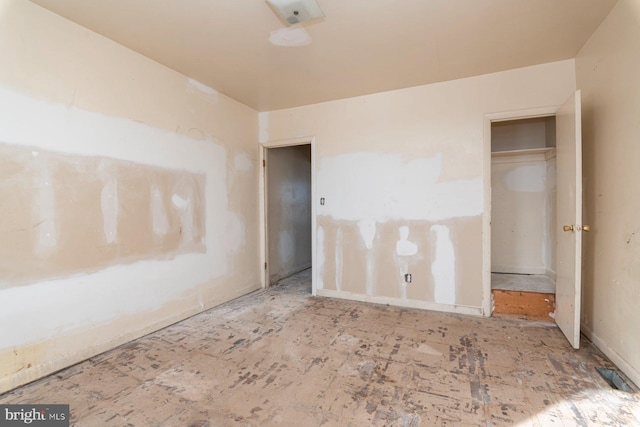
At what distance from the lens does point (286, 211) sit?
5164 mm

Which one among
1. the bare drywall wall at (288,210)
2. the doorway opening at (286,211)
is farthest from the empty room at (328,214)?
the bare drywall wall at (288,210)

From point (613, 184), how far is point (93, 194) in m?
3.96

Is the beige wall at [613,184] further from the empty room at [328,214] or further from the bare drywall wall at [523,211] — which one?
the bare drywall wall at [523,211]

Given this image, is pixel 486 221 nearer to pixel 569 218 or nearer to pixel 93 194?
pixel 569 218

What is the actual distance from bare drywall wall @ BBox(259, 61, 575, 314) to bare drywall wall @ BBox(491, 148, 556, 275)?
116 cm

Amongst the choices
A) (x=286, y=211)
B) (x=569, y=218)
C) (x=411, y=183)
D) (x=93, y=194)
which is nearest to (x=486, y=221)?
(x=569, y=218)

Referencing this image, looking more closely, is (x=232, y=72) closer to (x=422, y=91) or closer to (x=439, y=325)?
(x=422, y=91)

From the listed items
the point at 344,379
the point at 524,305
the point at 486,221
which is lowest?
the point at 344,379

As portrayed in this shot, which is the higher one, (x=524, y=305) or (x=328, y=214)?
(x=328, y=214)

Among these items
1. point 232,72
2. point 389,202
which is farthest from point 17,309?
point 389,202

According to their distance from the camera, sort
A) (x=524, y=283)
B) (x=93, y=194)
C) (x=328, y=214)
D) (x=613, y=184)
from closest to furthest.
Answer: (x=613, y=184) → (x=93, y=194) → (x=524, y=283) → (x=328, y=214)

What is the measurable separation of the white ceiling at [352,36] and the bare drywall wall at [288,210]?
1.73 m

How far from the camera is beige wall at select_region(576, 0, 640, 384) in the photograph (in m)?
1.95

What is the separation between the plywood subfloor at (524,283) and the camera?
3.22 metres
